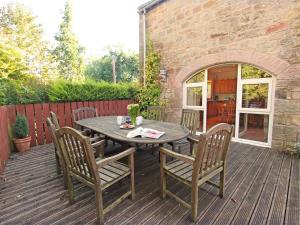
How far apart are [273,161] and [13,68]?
8945mm

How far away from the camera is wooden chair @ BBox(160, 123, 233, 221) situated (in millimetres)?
1432

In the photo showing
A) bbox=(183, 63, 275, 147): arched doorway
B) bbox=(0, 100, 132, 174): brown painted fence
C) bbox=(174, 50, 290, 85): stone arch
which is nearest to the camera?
bbox=(174, 50, 290, 85): stone arch

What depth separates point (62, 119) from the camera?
4.24 metres

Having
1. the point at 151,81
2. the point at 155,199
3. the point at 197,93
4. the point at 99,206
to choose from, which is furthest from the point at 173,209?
the point at 151,81

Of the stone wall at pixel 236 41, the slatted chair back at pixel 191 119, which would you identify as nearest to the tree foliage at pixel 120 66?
the stone wall at pixel 236 41

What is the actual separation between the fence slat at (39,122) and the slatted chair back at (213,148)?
3.87 metres

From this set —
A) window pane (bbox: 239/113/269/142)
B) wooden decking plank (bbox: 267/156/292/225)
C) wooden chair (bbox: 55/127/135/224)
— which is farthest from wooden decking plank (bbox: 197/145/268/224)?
wooden chair (bbox: 55/127/135/224)

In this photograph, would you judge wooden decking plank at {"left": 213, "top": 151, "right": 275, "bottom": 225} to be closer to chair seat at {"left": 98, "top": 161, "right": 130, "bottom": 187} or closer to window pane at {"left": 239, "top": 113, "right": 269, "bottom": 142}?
chair seat at {"left": 98, "top": 161, "right": 130, "bottom": 187}

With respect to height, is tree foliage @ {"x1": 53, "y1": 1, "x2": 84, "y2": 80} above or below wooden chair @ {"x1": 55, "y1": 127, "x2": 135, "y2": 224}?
above

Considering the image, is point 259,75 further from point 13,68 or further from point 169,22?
point 13,68

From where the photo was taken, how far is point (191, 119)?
296cm

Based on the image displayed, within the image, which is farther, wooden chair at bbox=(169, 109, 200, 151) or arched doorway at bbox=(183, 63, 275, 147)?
arched doorway at bbox=(183, 63, 275, 147)

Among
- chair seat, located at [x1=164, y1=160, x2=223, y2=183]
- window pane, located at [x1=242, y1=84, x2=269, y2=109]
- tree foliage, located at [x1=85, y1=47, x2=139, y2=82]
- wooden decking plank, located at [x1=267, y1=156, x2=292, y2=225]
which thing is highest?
tree foliage, located at [x1=85, y1=47, x2=139, y2=82]

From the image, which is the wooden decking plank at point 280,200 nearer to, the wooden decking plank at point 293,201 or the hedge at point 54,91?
the wooden decking plank at point 293,201
